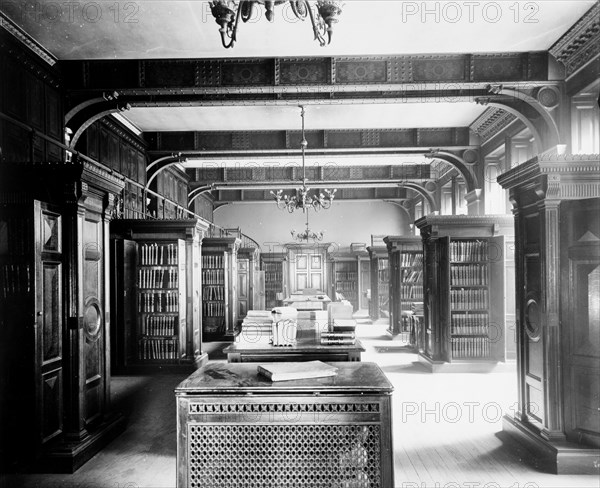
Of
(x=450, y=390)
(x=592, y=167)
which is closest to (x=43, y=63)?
(x=592, y=167)

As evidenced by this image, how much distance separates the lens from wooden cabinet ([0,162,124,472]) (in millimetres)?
3906

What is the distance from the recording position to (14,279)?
13.0 ft

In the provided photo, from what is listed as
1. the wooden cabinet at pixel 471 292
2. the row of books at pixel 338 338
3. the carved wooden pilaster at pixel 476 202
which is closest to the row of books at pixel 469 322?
the wooden cabinet at pixel 471 292

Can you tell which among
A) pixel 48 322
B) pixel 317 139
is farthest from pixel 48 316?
pixel 317 139

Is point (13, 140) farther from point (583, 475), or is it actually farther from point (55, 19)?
point (583, 475)

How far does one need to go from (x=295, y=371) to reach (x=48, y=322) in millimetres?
2351

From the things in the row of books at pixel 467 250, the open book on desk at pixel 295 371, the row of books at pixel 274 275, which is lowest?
the open book on desk at pixel 295 371

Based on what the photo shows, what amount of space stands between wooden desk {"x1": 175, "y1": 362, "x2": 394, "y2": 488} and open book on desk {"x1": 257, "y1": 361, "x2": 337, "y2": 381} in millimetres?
83

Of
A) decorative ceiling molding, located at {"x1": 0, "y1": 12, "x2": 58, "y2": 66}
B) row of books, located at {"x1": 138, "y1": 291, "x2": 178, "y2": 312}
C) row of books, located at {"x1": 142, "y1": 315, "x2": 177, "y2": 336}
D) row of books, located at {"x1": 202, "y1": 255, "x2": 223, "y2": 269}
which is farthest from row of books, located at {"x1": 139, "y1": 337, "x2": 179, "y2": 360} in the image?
decorative ceiling molding, located at {"x1": 0, "y1": 12, "x2": 58, "y2": 66}

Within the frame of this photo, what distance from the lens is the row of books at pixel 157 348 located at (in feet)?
25.8

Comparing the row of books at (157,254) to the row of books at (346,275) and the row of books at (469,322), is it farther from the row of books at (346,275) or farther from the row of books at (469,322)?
the row of books at (346,275)

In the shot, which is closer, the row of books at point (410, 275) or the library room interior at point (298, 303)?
the library room interior at point (298, 303)

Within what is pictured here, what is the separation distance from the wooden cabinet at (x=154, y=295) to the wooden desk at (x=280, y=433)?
17.0ft

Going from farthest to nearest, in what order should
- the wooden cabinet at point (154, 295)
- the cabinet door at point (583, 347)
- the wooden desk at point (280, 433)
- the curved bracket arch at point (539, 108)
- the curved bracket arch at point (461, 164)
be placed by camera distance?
the curved bracket arch at point (461, 164)
the wooden cabinet at point (154, 295)
the curved bracket arch at point (539, 108)
the cabinet door at point (583, 347)
the wooden desk at point (280, 433)
